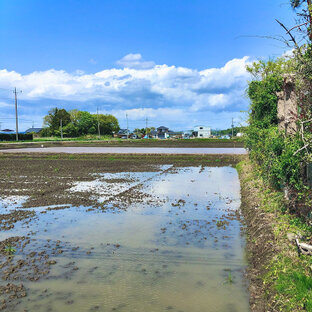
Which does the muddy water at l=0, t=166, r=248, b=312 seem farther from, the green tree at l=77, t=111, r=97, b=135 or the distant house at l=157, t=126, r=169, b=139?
the distant house at l=157, t=126, r=169, b=139

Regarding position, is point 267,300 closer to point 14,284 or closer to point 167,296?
point 167,296

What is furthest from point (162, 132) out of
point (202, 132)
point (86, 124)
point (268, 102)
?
point (268, 102)

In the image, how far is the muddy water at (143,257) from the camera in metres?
3.84

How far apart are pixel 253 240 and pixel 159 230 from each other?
2013 millimetres

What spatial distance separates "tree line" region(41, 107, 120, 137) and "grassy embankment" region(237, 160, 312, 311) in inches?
2555

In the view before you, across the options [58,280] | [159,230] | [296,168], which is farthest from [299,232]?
[58,280]

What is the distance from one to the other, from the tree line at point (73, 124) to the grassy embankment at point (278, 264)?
64885 millimetres

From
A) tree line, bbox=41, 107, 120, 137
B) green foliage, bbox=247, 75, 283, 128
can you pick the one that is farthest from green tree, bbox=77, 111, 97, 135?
green foliage, bbox=247, 75, 283, 128

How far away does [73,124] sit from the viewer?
245ft

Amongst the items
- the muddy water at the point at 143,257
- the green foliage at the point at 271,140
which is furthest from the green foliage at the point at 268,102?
the muddy water at the point at 143,257

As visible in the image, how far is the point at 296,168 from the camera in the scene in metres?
4.77

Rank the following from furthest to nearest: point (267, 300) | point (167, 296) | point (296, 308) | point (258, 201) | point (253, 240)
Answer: point (258, 201) < point (253, 240) < point (167, 296) < point (267, 300) < point (296, 308)

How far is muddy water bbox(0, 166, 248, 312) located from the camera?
3.84m

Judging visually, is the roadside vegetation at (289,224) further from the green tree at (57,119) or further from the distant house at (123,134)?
the distant house at (123,134)
